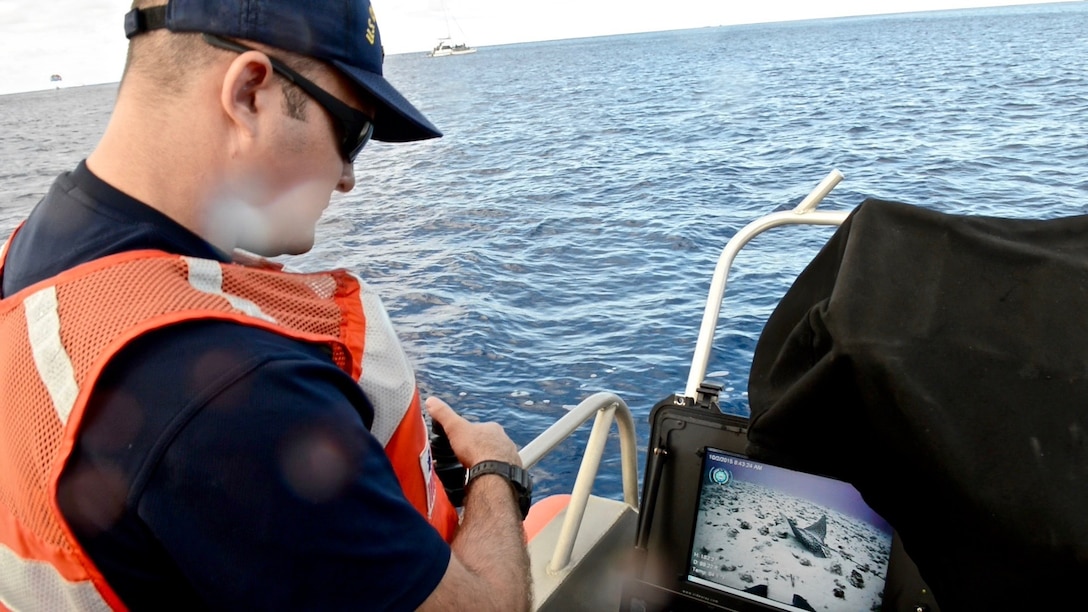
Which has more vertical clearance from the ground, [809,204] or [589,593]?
[809,204]

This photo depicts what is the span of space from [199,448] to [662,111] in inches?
996

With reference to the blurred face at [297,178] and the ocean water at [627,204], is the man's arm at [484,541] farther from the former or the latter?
the ocean water at [627,204]

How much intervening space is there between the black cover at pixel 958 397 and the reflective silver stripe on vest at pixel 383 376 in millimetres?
582

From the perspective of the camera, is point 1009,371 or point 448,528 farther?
point 448,528

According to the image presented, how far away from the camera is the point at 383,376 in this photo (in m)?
1.16

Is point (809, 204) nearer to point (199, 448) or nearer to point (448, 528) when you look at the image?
point (448, 528)

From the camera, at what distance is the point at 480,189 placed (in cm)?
1500

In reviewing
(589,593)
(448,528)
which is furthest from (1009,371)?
(589,593)

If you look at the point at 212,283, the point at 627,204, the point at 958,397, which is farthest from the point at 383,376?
the point at 627,204

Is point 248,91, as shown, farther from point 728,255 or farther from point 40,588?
point 728,255

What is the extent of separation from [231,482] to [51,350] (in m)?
0.26

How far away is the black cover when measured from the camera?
1.10 m

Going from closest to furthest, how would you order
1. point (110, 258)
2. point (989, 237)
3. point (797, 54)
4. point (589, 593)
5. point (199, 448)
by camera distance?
1. point (199, 448)
2. point (110, 258)
3. point (989, 237)
4. point (589, 593)
5. point (797, 54)

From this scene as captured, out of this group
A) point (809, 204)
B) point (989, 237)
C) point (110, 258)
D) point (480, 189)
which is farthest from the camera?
point (480, 189)
